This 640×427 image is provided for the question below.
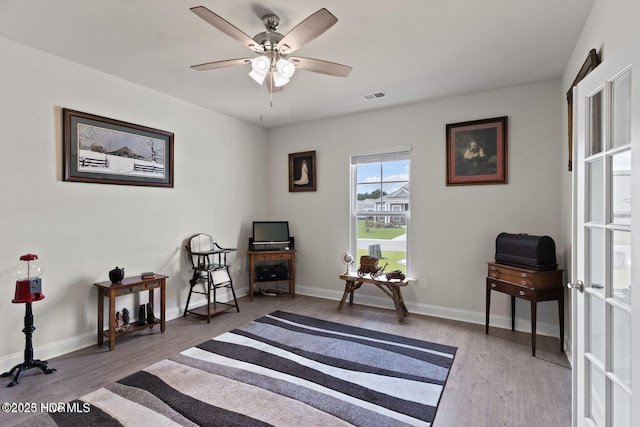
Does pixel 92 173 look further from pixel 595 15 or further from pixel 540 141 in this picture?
pixel 540 141

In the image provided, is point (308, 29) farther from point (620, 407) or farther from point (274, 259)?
point (274, 259)

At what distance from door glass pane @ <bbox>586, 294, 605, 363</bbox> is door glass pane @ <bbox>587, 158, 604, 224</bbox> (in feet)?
1.33

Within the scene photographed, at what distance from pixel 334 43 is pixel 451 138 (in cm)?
194

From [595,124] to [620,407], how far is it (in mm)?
1297

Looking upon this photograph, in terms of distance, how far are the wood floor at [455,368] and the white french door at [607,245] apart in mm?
486

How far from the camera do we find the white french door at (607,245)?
3.85ft

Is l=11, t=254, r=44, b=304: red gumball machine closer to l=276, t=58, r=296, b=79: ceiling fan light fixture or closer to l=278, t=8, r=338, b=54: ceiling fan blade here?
l=276, t=58, r=296, b=79: ceiling fan light fixture

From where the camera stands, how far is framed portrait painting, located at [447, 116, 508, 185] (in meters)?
3.41

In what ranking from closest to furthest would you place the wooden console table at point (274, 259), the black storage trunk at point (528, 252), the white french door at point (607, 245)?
the white french door at point (607, 245)
the black storage trunk at point (528, 252)
the wooden console table at point (274, 259)

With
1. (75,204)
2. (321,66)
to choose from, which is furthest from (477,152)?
(75,204)

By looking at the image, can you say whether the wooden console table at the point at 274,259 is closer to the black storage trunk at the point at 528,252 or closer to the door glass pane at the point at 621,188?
the black storage trunk at the point at 528,252

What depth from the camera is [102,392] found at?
218 cm

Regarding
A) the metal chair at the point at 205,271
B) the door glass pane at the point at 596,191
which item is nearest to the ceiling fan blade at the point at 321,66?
the door glass pane at the point at 596,191

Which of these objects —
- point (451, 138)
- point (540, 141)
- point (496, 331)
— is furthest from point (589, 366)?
point (451, 138)
